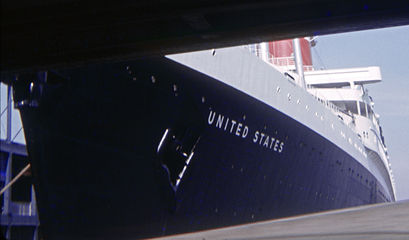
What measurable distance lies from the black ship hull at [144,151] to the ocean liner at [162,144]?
0.02 m

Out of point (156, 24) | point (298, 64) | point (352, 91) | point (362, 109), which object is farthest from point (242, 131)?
point (362, 109)

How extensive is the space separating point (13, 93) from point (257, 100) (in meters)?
6.80

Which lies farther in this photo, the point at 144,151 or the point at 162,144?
the point at 162,144

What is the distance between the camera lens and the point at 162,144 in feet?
36.7

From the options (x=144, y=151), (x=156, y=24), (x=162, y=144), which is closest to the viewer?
(x=156, y=24)

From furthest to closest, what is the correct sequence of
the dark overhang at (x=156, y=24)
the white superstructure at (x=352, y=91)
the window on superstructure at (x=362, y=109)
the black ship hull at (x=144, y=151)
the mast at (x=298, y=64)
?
the window on superstructure at (x=362, y=109), the white superstructure at (x=352, y=91), the mast at (x=298, y=64), the black ship hull at (x=144, y=151), the dark overhang at (x=156, y=24)

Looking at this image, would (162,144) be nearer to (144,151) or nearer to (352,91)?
(144,151)

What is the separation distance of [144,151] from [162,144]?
58 cm

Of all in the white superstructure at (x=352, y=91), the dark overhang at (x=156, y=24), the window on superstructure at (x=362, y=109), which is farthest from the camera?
the window on superstructure at (x=362, y=109)

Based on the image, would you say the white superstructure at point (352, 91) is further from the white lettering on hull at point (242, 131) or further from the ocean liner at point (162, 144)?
the white lettering on hull at point (242, 131)

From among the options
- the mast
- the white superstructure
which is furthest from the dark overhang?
the white superstructure

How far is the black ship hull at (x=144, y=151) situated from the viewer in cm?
967

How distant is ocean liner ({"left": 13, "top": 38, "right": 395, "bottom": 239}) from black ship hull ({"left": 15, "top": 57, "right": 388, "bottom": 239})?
0.9 inches

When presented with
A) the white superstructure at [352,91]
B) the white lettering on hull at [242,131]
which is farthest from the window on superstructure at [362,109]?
the white lettering on hull at [242,131]
